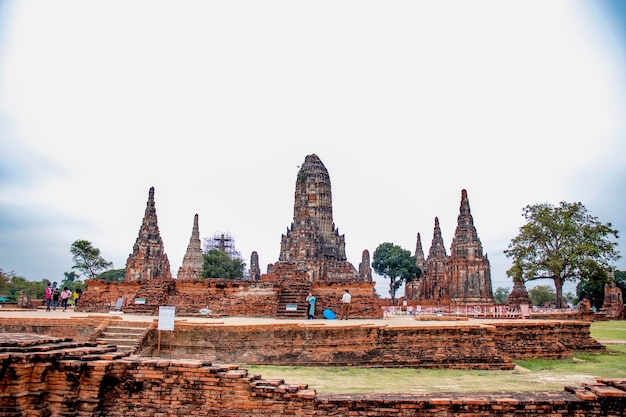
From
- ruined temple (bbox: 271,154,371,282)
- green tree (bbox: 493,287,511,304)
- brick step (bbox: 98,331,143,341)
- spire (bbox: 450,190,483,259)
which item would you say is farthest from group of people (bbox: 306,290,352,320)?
green tree (bbox: 493,287,511,304)

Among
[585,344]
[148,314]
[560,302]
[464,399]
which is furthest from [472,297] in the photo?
[464,399]

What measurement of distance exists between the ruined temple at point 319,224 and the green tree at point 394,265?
49.0 feet

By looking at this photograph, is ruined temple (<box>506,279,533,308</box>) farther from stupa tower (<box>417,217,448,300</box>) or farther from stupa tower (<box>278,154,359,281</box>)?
stupa tower (<box>278,154,359,281</box>)

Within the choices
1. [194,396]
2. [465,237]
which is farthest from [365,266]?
[194,396]

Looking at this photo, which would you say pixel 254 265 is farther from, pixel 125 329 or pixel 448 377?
pixel 448 377

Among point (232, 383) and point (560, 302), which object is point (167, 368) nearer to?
point (232, 383)

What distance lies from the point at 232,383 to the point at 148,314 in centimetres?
1232

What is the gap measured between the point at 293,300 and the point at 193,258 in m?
35.3

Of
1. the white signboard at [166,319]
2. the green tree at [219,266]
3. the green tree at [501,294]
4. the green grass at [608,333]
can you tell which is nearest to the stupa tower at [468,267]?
the green grass at [608,333]

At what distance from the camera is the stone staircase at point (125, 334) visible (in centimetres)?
1059

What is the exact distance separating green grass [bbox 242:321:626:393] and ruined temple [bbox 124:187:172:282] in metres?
27.8

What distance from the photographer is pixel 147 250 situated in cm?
3609

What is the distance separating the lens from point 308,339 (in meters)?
11.1

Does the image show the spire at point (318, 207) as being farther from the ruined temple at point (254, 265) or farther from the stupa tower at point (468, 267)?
the stupa tower at point (468, 267)
